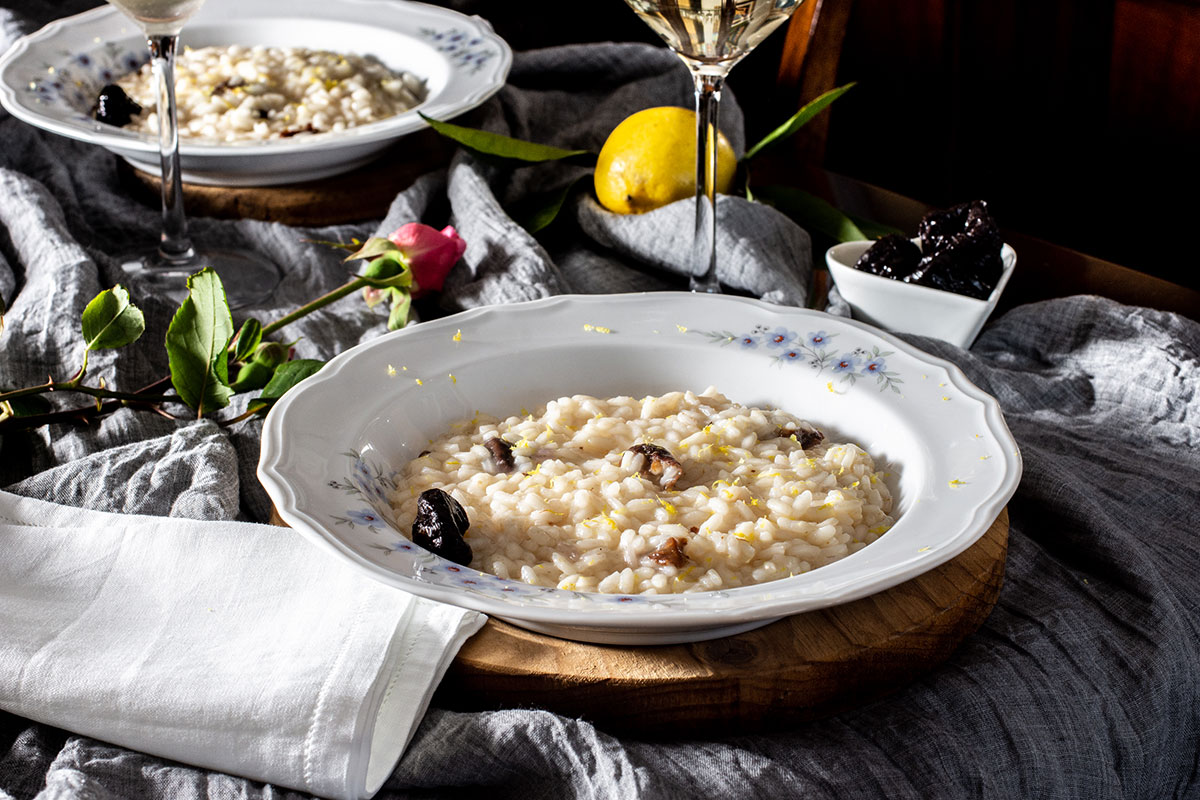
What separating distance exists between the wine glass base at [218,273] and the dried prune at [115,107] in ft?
1.01

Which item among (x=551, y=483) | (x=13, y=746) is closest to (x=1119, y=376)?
(x=551, y=483)

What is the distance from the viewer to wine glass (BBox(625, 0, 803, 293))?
156cm

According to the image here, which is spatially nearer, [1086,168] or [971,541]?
[971,541]

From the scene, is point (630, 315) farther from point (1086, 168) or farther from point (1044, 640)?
point (1086, 168)

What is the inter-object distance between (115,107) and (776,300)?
1350 millimetres

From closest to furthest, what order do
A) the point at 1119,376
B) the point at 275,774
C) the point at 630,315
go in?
the point at 275,774, the point at 630,315, the point at 1119,376

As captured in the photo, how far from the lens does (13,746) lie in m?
1.11

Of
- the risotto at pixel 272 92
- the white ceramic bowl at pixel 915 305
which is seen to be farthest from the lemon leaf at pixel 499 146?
the white ceramic bowl at pixel 915 305

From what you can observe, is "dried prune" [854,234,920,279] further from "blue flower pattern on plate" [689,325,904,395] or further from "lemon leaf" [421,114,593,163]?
"lemon leaf" [421,114,593,163]

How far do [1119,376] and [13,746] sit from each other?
152cm

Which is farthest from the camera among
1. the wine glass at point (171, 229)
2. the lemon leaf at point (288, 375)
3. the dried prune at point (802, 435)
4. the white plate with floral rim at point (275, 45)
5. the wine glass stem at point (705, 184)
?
the white plate with floral rim at point (275, 45)

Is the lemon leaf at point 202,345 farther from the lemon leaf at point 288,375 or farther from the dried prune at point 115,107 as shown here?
the dried prune at point 115,107

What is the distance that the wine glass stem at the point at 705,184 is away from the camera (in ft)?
5.70

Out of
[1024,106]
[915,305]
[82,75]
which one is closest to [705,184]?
[915,305]
